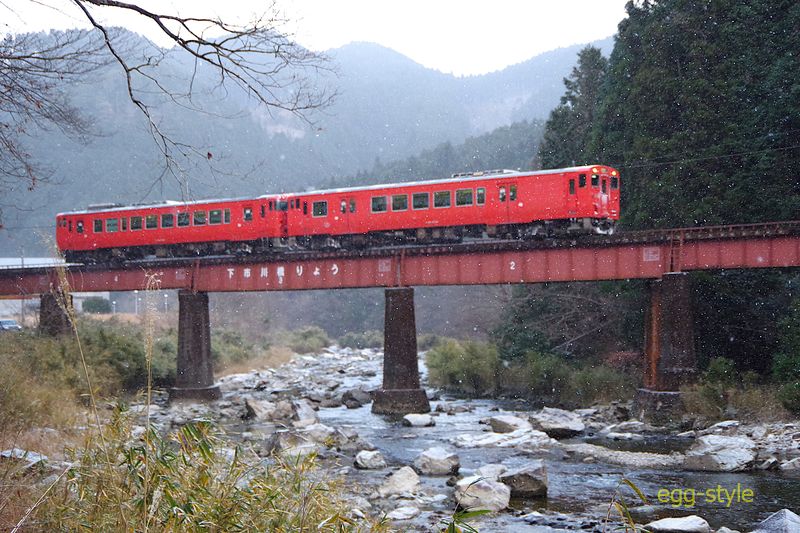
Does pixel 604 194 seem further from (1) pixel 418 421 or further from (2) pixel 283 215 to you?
(2) pixel 283 215

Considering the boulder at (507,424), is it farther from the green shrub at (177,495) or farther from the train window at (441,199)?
the green shrub at (177,495)

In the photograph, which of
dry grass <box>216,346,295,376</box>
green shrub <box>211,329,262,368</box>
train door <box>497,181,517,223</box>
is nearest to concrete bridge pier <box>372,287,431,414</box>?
train door <box>497,181,517,223</box>

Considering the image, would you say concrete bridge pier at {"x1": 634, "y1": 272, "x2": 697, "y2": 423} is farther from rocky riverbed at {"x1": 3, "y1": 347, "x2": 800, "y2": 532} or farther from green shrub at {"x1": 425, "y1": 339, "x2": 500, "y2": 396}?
green shrub at {"x1": 425, "y1": 339, "x2": 500, "y2": 396}

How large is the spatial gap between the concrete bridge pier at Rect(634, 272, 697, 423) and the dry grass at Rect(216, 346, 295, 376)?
2846cm

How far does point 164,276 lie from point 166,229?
2415 millimetres

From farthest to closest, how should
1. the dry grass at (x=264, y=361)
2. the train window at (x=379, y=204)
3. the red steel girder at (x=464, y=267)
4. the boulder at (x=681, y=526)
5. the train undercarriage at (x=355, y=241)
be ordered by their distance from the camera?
the dry grass at (x=264, y=361)
the train window at (x=379, y=204)
the train undercarriage at (x=355, y=241)
the red steel girder at (x=464, y=267)
the boulder at (x=681, y=526)

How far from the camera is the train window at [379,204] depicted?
3191 centimetres

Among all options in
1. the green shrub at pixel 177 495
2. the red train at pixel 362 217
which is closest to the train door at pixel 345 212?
the red train at pixel 362 217

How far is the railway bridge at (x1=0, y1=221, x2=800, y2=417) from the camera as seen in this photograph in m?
25.9

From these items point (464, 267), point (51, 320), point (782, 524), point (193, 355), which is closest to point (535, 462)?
point (782, 524)

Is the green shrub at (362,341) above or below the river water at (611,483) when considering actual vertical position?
below

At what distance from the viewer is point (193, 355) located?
34.1m

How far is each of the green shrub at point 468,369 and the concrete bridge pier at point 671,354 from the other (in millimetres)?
10984

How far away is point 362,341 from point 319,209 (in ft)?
136
